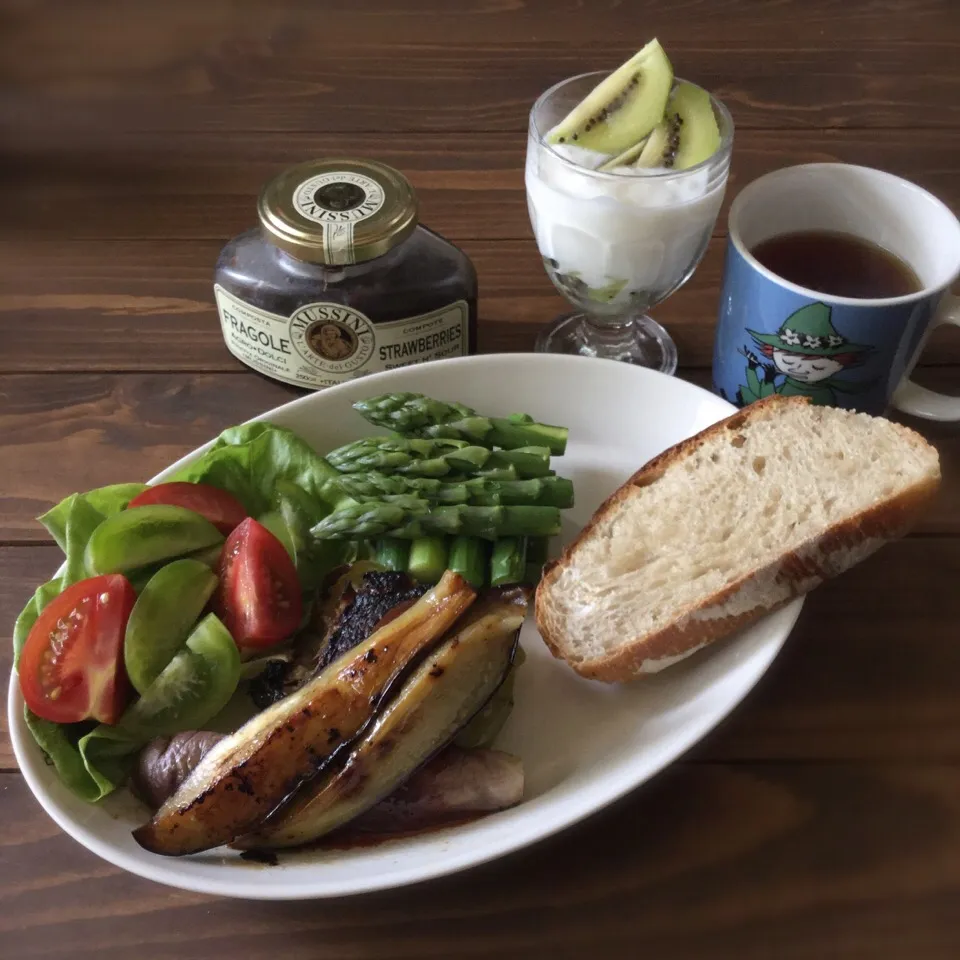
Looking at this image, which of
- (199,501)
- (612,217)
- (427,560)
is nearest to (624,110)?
(612,217)

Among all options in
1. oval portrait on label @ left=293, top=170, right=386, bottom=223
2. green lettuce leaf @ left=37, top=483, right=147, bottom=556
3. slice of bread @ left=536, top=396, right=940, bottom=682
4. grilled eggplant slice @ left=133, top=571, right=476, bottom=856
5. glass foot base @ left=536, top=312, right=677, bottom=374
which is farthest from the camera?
glass foot base @ left=536, top=312, right=677, bottom=374

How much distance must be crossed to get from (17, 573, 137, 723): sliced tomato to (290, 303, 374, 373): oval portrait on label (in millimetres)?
590

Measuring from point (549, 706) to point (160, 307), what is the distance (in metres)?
1.21

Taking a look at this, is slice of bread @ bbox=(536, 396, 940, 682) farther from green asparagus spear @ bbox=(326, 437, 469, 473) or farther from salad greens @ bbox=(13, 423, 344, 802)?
salad greens @ bbox=(13, 423, 344, 802)

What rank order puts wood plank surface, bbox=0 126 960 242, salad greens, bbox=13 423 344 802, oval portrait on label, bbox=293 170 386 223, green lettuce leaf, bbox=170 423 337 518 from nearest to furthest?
1. salad greens, bbox=13 423 344 802
2. green lettuce leaf, bbox=170 423 337 518
3. oval portrait on label, bbox=293 170 386 223
4. wood plank surface, bbox=0 126 960 242

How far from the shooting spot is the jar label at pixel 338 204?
1633 mm

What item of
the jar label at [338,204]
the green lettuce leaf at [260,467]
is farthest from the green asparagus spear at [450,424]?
the jar label at [338,204]

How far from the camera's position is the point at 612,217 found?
1.58m

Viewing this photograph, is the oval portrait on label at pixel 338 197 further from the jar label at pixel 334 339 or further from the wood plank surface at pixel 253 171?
the wood plank surface at pixel 253 171

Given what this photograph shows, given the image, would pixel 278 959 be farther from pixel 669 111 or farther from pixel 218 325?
pixel 669 111

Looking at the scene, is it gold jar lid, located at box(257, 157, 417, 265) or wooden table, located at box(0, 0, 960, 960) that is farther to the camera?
gold jar lid, located at box(257, 157, 417, 265)

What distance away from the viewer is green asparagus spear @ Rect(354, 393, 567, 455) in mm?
1600

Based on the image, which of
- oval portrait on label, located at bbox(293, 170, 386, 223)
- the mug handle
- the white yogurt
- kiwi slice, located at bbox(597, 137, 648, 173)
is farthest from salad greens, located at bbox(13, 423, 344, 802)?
the mug handle

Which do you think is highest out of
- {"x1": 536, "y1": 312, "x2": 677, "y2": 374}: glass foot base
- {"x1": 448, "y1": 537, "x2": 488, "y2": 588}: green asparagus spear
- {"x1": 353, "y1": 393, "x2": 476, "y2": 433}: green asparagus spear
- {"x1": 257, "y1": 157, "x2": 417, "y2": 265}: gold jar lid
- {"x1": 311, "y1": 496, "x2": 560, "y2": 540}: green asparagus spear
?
{"x1": 257, "y1": 157, "x2": 417, "y2": 265}: gold jar lid
